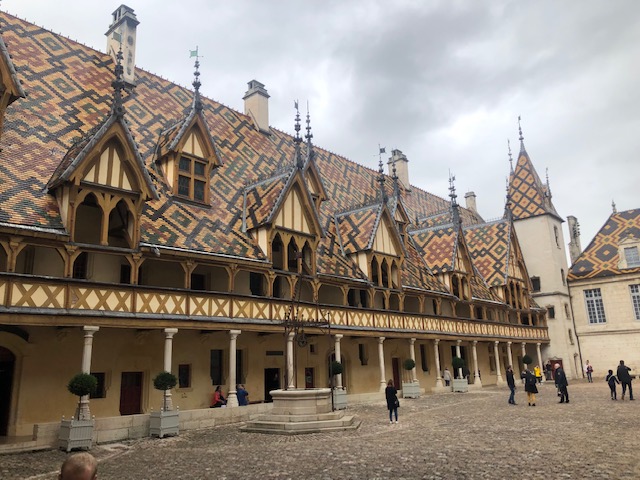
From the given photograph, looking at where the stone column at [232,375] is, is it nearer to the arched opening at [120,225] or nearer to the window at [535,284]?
the arched opening at [120,225]

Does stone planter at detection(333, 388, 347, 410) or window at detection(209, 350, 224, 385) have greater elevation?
window at detection(209, 350, 224, 385)

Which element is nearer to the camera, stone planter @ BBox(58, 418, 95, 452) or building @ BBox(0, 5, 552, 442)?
stone planter @ BBox(58, 418, 95, 452)

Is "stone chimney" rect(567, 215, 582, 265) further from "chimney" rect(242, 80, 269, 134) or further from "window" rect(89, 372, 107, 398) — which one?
"window" rect(89, 372, 107, 398)

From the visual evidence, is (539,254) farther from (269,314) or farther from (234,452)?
(234,452)

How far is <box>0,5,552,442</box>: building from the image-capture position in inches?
562

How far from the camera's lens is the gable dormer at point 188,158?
769 inches

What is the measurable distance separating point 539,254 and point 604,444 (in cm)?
3334

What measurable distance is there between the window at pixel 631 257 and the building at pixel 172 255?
15.5 m

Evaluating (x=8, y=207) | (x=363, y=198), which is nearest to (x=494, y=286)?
(x=363, y=198)

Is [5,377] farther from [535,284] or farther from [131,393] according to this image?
[535,284]

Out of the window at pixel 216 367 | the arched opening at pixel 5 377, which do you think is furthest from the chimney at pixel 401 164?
the arched opening at pixel 5 377

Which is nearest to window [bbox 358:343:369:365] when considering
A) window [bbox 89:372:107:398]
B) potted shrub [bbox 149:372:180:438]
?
potted shrub [bbox 149:372:180:438]

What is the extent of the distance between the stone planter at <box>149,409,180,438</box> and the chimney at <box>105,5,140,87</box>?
550 inches

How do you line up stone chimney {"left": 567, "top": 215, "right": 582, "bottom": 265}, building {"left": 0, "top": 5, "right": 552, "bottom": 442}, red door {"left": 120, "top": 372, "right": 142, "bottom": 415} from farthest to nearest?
stone chimney {"left": 567, "top": 215, "right": 582, "bottom": 265} → red door {"left": 120, "top": 372, "right": 142, "bottom": 415} → building {"left": 0, "top": 5, "right": 552, "bottom": 442}
